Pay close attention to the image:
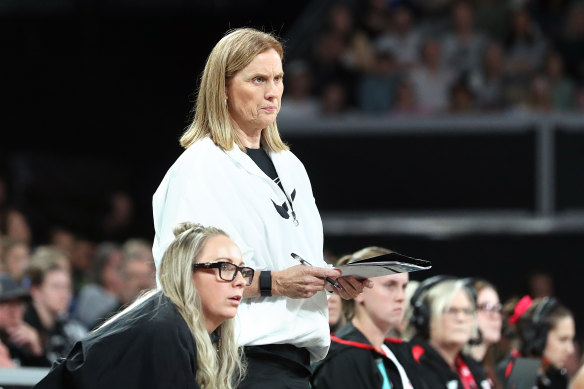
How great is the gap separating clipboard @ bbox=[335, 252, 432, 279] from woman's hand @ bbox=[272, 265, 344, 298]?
82 mm

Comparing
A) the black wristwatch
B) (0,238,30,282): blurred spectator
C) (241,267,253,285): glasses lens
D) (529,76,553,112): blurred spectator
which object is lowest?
(0,238,30,282): blurred spectator

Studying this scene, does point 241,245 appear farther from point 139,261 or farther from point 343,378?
point 139,261

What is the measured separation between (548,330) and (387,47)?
18.3 feet

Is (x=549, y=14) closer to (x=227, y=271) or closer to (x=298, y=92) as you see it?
(x=298, y=92)

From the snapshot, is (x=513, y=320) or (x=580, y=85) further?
(x=580, y=85)

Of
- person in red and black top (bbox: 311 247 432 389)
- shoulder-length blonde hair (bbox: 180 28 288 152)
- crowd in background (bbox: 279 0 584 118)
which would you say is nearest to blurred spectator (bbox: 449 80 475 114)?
crowd in background (bbox: 279 0 584 118)

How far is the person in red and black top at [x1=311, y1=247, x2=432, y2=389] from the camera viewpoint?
459 cm

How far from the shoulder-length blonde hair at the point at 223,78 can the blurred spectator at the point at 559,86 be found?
7374mm

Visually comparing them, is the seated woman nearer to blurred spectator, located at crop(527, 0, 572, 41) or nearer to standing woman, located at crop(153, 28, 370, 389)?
standing woman, located at crop(153, 28, 370, 389)

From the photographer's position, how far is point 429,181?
33.2 feet

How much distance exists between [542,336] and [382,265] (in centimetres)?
287

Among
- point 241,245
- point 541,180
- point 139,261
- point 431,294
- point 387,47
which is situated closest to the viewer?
point 241,245

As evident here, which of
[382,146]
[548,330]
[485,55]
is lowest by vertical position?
[548,330]

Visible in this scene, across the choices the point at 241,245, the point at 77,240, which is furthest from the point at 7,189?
the point at 241,245
